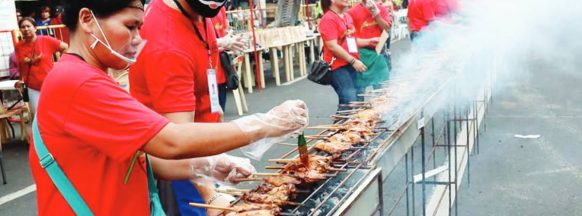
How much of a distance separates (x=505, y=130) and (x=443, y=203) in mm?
3060

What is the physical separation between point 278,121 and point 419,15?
7049 mm

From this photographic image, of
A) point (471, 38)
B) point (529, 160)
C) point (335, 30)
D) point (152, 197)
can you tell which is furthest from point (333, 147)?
point (471, 38)

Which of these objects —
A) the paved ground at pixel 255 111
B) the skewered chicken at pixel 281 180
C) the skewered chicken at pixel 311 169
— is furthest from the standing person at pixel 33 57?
the skewered chicken at pixel 281 180

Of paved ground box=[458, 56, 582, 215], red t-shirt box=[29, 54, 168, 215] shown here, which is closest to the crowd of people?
red t-shirt box=[29, 54, 168, 215]

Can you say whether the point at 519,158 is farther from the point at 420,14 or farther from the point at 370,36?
the point at 420,14

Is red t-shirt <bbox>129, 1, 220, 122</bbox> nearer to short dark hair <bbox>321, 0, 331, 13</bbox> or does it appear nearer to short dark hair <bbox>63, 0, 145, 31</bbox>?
short dark hair <bbox>63, 0, 145, 31</bbox>

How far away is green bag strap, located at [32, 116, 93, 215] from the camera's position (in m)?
1.71

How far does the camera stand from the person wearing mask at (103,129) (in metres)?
1.64

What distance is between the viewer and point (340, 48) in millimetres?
6484

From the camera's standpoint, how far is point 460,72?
19.3 feet

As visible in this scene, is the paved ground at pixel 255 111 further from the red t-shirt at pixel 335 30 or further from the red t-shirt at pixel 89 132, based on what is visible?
the red t-shirt at pixel 89 132

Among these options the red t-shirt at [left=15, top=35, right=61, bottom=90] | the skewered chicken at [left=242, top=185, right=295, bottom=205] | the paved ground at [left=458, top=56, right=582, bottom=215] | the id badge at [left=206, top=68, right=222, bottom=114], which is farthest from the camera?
the red t-shirt at [left=15, top=35, right=61, bottom=90]

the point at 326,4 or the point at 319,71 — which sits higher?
the point at 326,4

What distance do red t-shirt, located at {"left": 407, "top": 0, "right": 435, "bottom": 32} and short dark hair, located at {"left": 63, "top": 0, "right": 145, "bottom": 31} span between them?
282 inches
